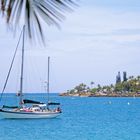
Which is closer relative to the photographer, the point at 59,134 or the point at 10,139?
the point at 10,139

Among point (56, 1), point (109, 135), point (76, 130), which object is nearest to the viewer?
point (56, 1)

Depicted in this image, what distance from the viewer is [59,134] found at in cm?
4375

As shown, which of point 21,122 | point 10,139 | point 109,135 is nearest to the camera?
point 10,139

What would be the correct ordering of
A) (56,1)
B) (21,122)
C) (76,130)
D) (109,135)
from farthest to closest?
(21,122)
(76,130)
(109,135)
(56,1)

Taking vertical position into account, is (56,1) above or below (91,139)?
above

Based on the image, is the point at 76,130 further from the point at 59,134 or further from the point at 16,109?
the point at 16,109

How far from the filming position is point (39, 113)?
56844mm

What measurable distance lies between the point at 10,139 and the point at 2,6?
120ft

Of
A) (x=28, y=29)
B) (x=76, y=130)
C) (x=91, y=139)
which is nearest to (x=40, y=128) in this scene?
(x=76, y=130)

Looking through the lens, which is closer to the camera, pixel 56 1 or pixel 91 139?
pixel 56 1

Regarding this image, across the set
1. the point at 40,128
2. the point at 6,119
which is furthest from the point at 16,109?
the point at 40,128

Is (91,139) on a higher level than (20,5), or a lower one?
lower

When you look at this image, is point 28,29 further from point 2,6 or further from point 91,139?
point 91,139

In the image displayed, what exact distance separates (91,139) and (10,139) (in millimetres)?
6206
